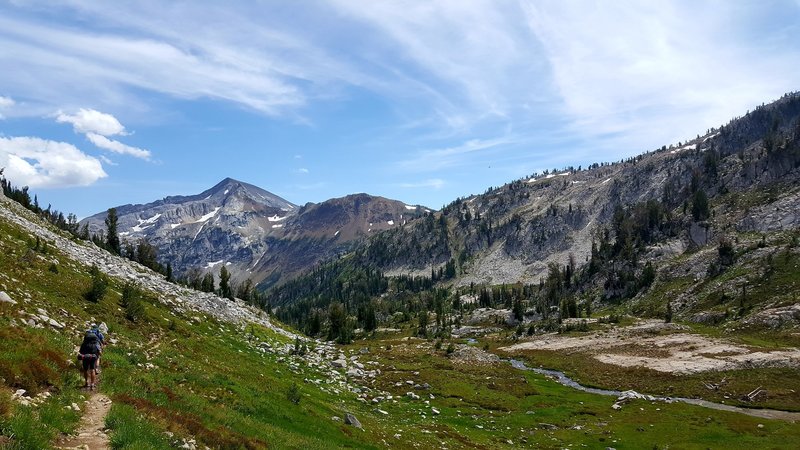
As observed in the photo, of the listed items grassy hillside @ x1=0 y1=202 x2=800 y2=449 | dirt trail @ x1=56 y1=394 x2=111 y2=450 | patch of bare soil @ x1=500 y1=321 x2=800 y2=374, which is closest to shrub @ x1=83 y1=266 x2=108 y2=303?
grassy hillside @ x1=0 y1=202 x2=800 y2=449

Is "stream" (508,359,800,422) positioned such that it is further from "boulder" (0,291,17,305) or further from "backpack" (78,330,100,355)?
"boulder" (0,291,17,305)

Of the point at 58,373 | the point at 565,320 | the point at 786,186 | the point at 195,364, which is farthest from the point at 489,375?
the point at 786,186

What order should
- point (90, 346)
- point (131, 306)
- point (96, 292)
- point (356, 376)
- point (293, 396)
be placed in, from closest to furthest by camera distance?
1. point (90, 346)
2. point (293, 396)
3. point (96, 292)
4. point (131, 306)
5. point (356, 376)

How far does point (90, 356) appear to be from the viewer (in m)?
18.6

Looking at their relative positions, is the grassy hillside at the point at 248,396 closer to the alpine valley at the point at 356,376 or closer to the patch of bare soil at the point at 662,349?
the alpine valley at the point at 356,376

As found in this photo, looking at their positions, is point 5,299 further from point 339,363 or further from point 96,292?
point 339,363

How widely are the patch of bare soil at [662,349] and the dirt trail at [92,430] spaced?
80.5 metres

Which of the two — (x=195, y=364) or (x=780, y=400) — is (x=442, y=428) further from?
(x=780, y=400)

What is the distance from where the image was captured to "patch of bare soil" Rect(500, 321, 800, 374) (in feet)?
235

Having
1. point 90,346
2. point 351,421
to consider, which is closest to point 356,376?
point 351,421

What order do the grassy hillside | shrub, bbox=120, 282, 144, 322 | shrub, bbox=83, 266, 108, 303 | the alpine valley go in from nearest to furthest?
the grassy hillside → the alpine valley → shrub, bbox=83, 266, 108, 303 → shrub, bbox=120, 282, 144, 322

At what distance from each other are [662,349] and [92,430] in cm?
9986

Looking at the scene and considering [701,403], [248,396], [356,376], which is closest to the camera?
[248,396]

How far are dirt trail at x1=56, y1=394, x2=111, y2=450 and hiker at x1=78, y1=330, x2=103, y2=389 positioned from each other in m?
1.60
